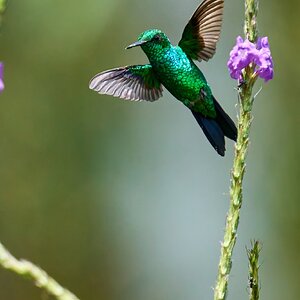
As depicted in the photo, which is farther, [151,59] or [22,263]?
[151,59]

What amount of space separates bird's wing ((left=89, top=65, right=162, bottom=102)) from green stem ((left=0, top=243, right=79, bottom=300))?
80 centimetres

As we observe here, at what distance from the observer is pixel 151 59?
196 cm

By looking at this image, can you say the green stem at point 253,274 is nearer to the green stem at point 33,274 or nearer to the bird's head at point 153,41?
the green stem at point 33,274

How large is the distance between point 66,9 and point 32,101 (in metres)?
1.00

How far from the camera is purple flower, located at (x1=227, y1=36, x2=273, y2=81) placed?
4.78 ft

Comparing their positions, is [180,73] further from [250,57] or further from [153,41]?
[250,57]

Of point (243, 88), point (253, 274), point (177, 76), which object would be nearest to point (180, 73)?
point (177, 76)

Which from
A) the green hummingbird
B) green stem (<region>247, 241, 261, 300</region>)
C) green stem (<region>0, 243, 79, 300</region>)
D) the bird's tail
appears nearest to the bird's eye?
the green hummingbird

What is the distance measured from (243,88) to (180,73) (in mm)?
478

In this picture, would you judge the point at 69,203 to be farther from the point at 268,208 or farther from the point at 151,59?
the point at 151,59

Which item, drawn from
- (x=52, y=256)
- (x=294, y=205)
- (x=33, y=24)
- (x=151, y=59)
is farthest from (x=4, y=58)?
(x=151, y=59)

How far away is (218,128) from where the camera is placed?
5.96 feet

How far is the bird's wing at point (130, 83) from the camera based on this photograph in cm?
193

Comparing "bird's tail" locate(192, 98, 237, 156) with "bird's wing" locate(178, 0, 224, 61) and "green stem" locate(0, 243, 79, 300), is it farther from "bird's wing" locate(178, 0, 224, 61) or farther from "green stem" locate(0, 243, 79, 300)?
"green stem" locate(0, 243, 79, 300)
